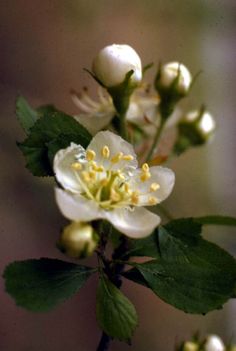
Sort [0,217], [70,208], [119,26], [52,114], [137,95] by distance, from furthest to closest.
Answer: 1. [119,26]
2. [0,217]
3. [137,95]
4. [52,114]
5. [70,208]

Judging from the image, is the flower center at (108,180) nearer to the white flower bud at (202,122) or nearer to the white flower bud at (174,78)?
the white flower bud at (174,78)

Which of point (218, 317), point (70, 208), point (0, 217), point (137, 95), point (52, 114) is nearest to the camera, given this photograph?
point (70, 208)

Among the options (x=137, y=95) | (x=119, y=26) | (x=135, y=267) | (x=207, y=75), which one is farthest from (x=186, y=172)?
(x=135, y=267)

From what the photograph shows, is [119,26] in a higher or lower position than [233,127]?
higher

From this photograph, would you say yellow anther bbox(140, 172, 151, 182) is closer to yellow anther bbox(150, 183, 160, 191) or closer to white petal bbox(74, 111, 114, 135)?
yellow anther bbox(150, 183, 160, 191)

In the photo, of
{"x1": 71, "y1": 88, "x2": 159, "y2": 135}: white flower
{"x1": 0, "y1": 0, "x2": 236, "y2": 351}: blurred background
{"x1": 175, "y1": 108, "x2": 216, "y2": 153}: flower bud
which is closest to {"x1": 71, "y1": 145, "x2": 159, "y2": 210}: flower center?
{"x1": 71, "y1": 88, "x2": 159, "y2": 135}: white flower

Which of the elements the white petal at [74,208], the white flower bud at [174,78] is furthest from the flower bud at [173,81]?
the white petal at [74,208]

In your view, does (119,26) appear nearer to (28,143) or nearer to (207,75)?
(207,75)
